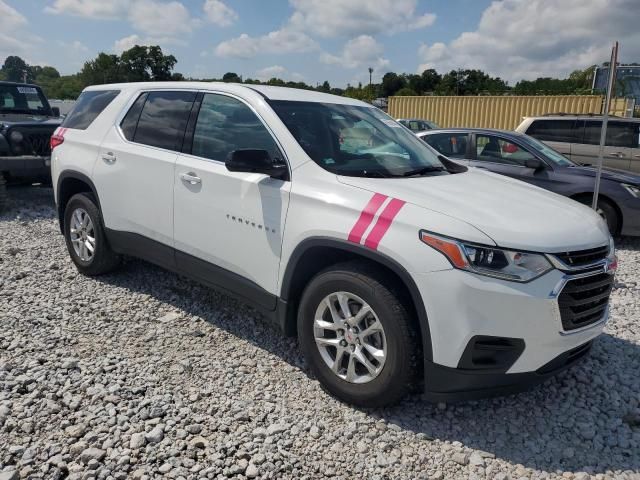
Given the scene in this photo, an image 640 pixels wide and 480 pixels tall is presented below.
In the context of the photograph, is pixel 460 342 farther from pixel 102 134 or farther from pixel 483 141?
pixel 483 141

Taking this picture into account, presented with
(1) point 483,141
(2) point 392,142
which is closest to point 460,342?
(2) point 392,142

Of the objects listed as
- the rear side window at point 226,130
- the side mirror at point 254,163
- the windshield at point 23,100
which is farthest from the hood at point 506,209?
the windshield at point 23,100

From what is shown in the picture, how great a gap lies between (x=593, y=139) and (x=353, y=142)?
291 inches

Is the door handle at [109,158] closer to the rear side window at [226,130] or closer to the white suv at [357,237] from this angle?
the white suv at [357,237]

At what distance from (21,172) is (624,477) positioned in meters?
8.01

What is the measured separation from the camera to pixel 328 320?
9.78 ft

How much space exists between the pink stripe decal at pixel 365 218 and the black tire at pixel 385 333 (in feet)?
0.61

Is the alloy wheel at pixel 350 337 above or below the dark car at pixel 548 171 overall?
below

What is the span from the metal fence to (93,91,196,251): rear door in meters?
21.0

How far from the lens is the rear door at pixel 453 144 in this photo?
7.57m

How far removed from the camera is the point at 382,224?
264cm

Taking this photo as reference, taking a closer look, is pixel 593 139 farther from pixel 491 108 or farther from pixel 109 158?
pixel 491 108

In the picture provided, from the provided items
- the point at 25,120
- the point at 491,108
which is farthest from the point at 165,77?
the point at 25,120

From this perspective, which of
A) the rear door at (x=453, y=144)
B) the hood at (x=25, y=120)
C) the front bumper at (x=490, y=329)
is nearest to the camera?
the front bumper at (x=490, y=329)
